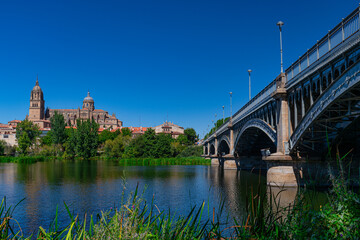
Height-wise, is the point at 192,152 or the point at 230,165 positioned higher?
the point at 192,152

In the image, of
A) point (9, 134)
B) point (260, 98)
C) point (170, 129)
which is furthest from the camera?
point (170, 129)

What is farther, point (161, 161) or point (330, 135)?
point (161, 161)

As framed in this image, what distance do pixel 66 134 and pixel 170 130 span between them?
62427 mm

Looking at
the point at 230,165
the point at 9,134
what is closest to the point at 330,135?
the point at 230,165

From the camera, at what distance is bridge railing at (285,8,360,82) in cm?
1511

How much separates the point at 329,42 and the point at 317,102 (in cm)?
337

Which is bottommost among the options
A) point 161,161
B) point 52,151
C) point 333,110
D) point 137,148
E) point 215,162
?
point 215,162

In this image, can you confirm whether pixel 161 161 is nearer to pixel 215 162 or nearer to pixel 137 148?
pixel 215 162

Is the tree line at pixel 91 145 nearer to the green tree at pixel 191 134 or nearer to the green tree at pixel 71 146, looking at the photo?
the green tree at pixel 71 146

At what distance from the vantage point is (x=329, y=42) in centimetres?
1714

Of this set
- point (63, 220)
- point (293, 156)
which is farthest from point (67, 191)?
point (293, 156)

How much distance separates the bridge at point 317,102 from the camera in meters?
15.3

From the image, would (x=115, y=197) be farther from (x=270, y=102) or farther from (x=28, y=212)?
(x=270, y=102)

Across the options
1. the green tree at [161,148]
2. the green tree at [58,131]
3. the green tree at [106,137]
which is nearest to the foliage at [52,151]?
the green tree at [58,131]
